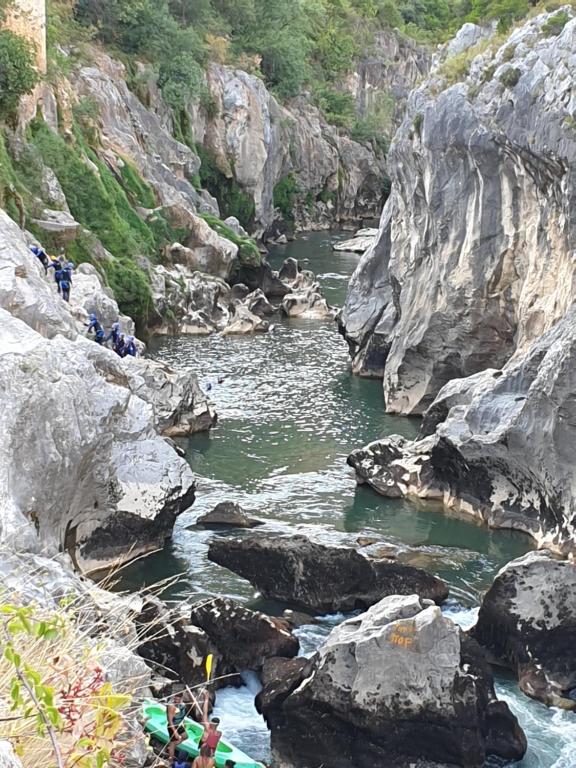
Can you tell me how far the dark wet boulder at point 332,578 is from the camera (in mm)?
22797

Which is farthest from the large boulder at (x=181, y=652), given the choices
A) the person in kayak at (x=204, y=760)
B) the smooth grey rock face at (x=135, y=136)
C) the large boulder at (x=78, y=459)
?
the smooth grey rock face at (x=135, y=136)

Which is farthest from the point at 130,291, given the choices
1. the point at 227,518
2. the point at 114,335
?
the point at 227,518

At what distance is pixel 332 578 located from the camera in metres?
22.9

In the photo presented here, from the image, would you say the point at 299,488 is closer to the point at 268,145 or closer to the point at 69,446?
the point at 69,446

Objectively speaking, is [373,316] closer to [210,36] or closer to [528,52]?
[528,52]

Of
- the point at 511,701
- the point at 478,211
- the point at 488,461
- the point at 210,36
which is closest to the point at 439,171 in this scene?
the point at 478,211

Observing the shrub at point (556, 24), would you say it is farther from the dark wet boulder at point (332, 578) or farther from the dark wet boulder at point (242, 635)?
the dark wet boulder at point (242, 635)

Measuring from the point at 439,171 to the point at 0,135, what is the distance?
789 inches

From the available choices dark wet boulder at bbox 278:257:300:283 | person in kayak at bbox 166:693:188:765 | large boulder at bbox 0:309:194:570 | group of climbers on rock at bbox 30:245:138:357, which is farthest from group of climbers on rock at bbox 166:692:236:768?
dark wet boulder at bbox 278:257:300:283

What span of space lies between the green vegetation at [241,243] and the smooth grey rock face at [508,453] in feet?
103

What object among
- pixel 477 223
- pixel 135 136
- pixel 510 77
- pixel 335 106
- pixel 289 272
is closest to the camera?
pixel 510 77

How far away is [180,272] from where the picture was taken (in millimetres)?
56000

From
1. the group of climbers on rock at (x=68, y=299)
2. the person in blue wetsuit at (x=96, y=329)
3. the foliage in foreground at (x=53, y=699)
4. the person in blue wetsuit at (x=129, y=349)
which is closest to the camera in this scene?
the foliage in foreground at (x=53, y=699)

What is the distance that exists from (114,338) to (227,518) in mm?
11348
